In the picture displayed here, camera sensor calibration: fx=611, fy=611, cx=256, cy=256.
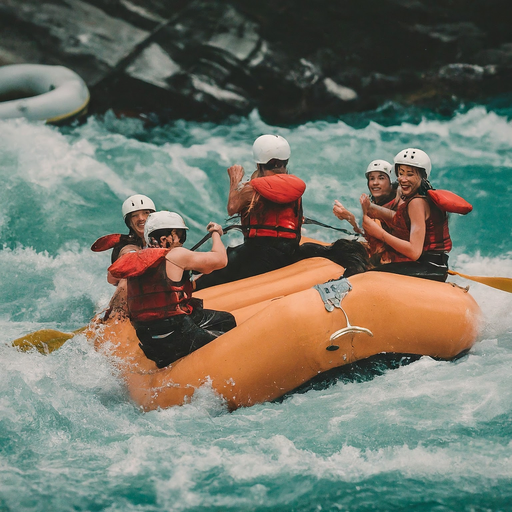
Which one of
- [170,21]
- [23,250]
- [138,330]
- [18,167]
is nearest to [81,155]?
[18,167]

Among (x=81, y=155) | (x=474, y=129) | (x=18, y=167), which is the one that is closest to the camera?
(x=18, y=167)

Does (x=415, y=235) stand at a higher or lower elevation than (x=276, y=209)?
higher

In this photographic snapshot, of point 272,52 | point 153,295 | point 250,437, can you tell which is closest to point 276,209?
point 153,295

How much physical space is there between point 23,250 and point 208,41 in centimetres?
539

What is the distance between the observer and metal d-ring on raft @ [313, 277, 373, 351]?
10.5 ft

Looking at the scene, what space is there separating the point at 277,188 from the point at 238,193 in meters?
0.27

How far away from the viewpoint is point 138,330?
320 cm

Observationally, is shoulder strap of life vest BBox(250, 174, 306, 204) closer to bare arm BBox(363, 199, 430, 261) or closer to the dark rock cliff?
bare arm BBox(363, 199, 430, 261)

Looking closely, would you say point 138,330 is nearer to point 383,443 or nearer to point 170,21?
point 383,443

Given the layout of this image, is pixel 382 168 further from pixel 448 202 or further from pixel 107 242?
pixel 107 242

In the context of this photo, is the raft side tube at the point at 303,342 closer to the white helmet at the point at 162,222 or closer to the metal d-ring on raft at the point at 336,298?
the metal d-ring on raft at the point at 336,298

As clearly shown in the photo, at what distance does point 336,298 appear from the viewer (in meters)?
3.24

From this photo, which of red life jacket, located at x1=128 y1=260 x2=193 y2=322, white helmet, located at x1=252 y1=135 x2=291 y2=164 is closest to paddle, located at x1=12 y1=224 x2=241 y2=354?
white helmet, located at x1=252 y1=135 x2=291 y2=164

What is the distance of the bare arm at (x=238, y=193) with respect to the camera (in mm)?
3949
